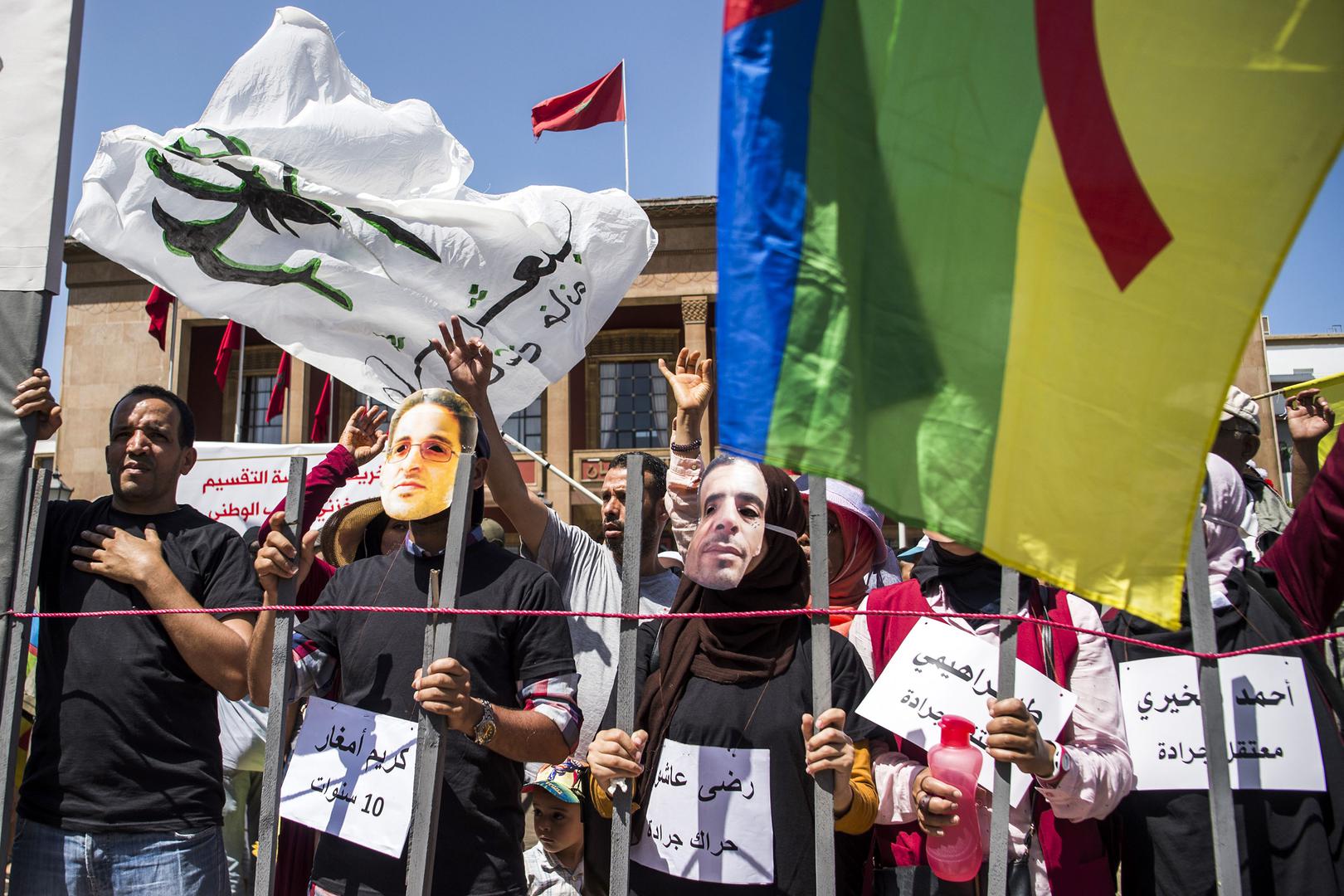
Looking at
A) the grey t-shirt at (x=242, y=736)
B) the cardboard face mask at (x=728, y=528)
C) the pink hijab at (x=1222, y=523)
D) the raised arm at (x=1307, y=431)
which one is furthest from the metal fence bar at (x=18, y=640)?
the raised arm at (x=1307, y=431)

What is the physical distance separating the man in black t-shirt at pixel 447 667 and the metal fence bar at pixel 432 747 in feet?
0.11

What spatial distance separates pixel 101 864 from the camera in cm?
285

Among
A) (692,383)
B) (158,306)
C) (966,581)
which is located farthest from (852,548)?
(158,306)

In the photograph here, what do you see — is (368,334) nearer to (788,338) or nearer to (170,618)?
(170,618)

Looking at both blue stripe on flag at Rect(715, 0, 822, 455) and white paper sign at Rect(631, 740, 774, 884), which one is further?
white paper sign at Rect(631, 740, 774, 884)

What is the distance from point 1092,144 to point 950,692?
50.1 inches

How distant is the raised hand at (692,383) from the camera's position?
3844 millimetres

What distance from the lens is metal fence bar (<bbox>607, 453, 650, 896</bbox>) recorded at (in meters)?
2.38

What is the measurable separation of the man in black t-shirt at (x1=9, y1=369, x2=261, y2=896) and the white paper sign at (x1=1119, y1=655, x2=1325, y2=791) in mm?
2414

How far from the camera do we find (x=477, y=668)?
278 cm

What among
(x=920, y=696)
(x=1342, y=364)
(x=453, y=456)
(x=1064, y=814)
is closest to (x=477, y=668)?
(x=453, y=456)

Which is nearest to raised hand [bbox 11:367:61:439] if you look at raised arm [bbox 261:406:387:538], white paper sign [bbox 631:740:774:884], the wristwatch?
raised arm [bbox 261:406:387:538]

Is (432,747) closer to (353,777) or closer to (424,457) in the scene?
(353,777)

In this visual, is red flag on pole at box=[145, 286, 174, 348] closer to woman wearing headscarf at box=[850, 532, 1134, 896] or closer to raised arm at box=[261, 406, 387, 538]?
raised arm at box=[261, 406, 387, 538]
